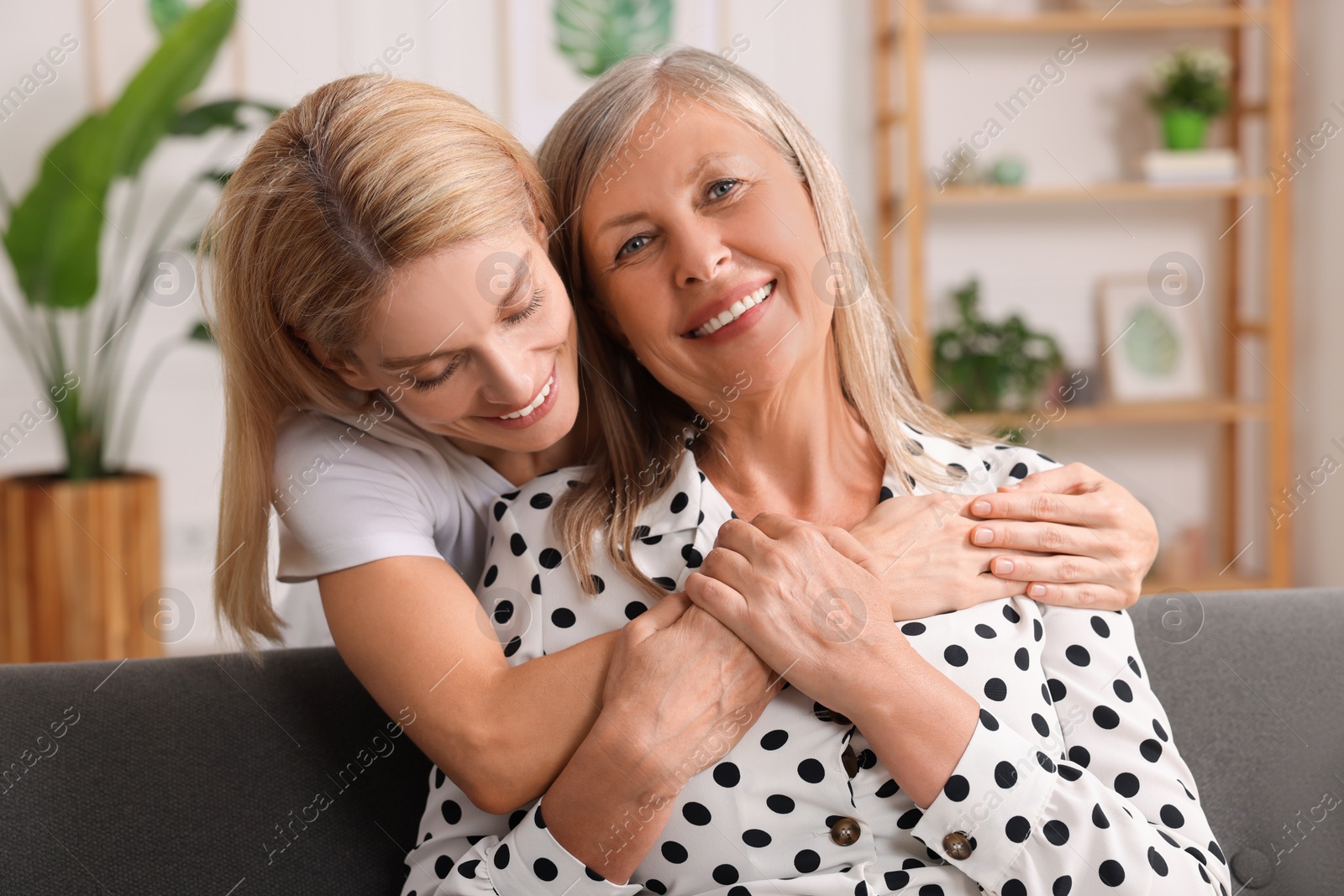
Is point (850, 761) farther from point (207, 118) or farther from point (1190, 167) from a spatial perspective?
point (1190, 167)

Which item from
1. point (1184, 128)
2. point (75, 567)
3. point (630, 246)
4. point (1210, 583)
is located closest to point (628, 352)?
point (630, 246)

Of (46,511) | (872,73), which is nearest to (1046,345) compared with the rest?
(872,73)

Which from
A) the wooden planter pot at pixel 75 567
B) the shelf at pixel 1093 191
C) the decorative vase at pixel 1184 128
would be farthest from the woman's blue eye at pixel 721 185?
the decorative vase at pixel 1184 128

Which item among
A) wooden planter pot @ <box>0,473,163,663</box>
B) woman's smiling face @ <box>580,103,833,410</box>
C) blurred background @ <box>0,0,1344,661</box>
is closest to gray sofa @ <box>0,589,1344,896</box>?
woman's smiling face @ <box>580,103,833,410</box>

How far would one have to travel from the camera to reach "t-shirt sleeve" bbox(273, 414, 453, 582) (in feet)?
3.76

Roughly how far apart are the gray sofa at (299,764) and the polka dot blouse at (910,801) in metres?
0.12

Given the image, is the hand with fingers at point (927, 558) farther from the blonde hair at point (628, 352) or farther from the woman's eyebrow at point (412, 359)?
the woman's eyebrow at point (412, 359)

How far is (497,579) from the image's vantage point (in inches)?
48.6

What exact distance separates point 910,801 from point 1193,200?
11.2 ft

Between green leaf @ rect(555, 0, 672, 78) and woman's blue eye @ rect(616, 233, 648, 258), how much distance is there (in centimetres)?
252

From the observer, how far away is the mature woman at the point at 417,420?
42.3 inches

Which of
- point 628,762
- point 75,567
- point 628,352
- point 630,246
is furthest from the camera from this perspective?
point 75,567

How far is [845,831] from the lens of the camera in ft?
3.51

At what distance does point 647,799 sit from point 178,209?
2.92 meters
